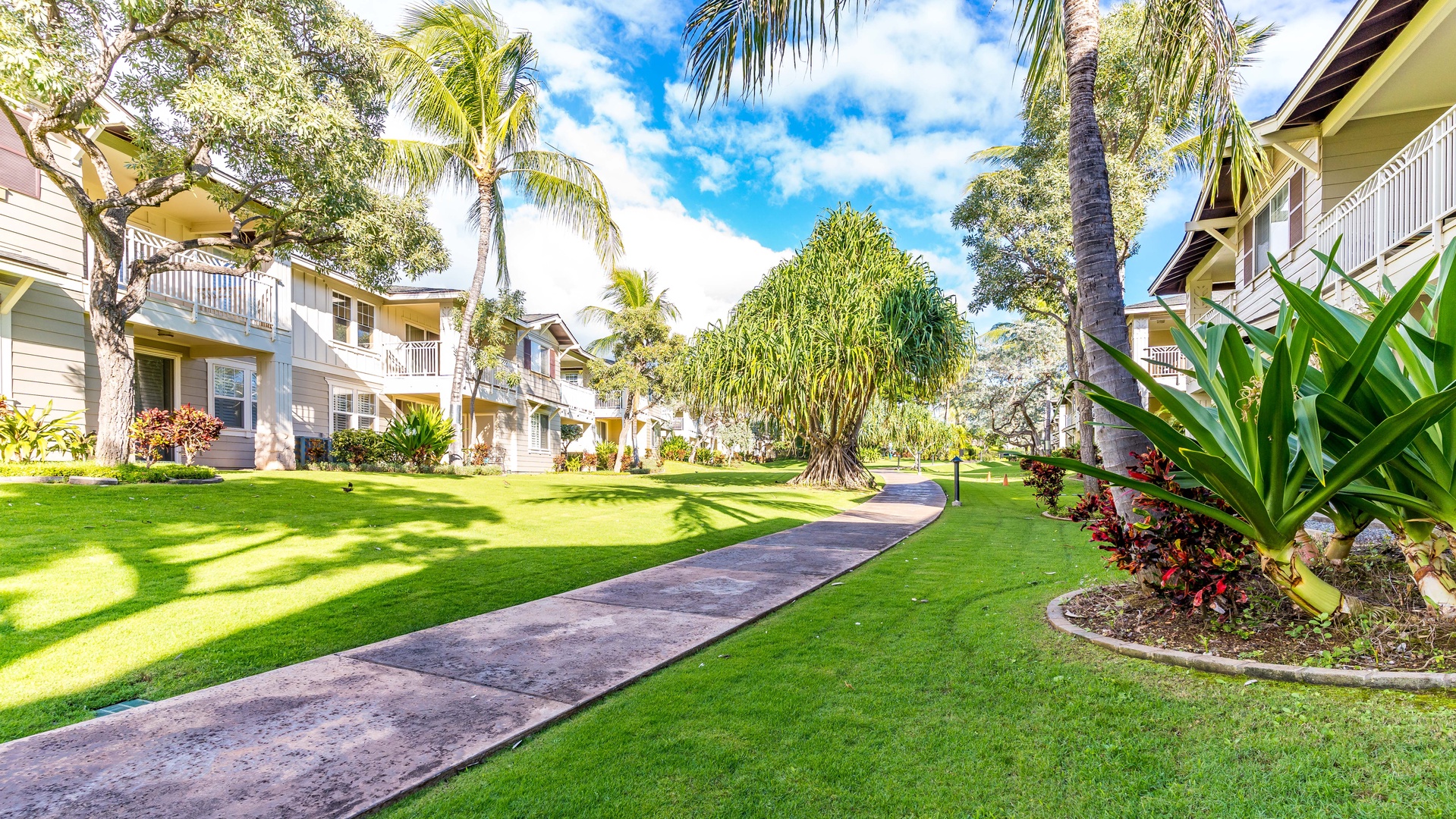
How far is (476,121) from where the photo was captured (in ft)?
58.7

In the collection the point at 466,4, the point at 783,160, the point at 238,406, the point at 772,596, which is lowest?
the point at 772,596

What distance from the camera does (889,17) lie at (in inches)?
254

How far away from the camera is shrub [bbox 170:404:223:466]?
12102mm

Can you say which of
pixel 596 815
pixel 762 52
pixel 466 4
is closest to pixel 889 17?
pixel 762 52

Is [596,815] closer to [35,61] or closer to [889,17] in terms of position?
[889,17]

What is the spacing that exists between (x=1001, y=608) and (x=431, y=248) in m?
15.6

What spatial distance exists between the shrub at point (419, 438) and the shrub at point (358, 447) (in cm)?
34

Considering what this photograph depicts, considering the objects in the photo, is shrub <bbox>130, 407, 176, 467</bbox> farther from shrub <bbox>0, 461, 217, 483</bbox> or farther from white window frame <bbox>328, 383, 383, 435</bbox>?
white window frame <bbox>328, 383, 383, 435</bbox>

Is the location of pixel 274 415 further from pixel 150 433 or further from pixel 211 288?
pixel 150 433

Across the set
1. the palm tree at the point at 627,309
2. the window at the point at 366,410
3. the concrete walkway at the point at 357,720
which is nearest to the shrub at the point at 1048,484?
the concrete walkway at the point at 357,720

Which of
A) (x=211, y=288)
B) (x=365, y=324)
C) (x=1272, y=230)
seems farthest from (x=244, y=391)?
(x=1272, y=230)

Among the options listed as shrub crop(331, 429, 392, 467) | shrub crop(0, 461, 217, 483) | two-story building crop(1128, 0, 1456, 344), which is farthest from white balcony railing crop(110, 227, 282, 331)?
two-story building crop(1128, 0, 1456, 344)

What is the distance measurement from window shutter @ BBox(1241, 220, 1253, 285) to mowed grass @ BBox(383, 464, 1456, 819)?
15.4 metres

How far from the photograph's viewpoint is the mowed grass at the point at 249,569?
3574mm
